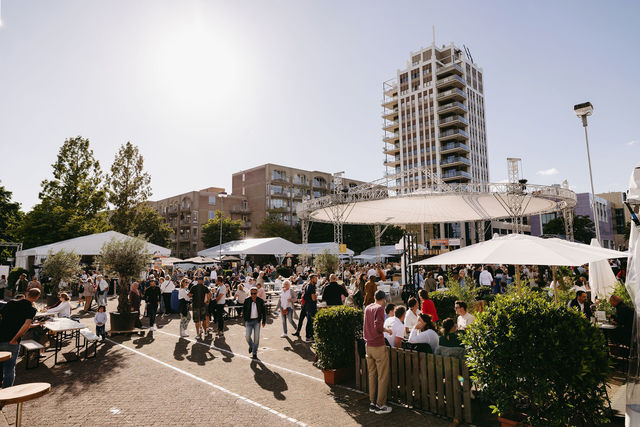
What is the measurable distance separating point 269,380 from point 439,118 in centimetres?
6356

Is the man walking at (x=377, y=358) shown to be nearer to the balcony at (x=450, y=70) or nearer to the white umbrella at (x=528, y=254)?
the white umbrella at (x=528, y=254)

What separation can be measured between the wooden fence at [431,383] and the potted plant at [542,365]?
59 cm

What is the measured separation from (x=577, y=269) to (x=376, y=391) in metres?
19.2

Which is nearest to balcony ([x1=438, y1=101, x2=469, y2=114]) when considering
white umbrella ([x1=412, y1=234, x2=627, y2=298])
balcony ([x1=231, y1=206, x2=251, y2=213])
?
balcony ([x1=231, y1=206, x2=251, y2=213])

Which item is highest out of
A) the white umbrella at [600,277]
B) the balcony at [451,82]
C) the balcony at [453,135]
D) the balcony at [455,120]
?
the balcony at [451,82]

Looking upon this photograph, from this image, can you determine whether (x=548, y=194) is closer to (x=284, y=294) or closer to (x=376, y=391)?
(x=284, y=294)

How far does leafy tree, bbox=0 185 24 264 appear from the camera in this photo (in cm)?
3094

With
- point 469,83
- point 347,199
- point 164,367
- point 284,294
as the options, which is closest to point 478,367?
point 164,367

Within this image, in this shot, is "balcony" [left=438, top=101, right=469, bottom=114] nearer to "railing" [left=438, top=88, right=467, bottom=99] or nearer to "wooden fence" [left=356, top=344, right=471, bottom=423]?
"railing" [left=438, top=88, right=467, bottom=99]

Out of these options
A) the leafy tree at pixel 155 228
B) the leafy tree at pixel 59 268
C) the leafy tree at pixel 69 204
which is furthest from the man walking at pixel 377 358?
the leafy tree at pixel 155 228

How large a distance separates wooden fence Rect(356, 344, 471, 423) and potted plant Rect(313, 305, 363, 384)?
0.98 m

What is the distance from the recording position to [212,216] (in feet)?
200

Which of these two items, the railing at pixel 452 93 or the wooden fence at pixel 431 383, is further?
the railing at pixel 452 93

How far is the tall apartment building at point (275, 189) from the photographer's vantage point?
62.0m
